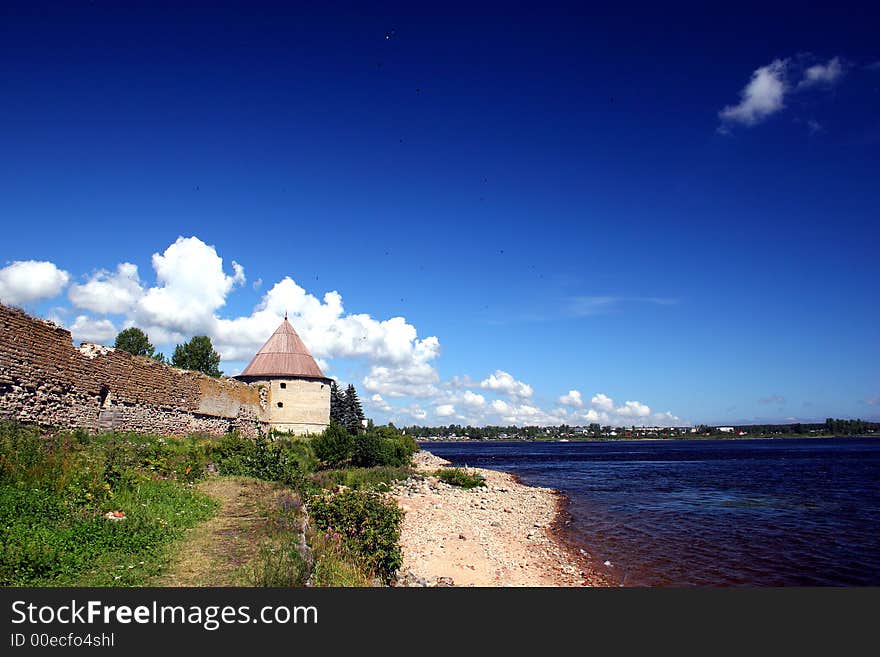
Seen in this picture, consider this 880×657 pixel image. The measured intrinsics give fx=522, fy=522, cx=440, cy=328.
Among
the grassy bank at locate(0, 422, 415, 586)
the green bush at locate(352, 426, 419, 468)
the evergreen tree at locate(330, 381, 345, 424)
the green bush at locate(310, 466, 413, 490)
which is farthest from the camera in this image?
the evergreen tree at locate(330, 381, 345, 424)

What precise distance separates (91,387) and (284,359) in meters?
15.8

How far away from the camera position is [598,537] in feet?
49.2

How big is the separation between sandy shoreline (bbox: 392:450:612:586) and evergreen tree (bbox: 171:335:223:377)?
35.0m

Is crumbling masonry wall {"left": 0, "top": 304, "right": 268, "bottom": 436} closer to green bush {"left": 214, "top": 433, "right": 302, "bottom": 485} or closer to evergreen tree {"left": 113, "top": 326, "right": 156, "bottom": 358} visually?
green bush {"left": 214, "top": 433, "right": 302, "bottom": 485}

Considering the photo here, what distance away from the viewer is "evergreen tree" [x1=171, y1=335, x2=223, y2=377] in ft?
157

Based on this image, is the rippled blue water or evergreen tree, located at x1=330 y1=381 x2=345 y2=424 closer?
the rippled blue water

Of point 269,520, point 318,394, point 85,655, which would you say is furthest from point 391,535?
point 318,394

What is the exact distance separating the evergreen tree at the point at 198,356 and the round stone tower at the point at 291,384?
21.3m

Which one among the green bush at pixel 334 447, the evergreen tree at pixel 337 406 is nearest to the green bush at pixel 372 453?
the green bush at pixel 334 447

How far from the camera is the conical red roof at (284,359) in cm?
2864

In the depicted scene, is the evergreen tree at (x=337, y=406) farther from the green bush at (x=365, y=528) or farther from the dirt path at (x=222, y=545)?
the green bush at (x=365, y=528)

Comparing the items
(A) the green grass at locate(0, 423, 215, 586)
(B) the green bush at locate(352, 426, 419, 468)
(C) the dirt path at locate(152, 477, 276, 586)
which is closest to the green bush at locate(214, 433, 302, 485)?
(A) the green grass at locate(0, 423, 215, 586)

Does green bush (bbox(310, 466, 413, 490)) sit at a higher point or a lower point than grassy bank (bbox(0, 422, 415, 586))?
lower

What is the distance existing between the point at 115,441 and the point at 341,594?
1057 cm
